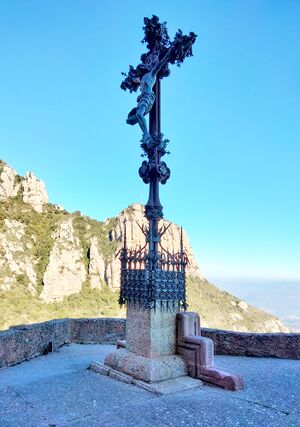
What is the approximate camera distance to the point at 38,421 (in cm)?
496

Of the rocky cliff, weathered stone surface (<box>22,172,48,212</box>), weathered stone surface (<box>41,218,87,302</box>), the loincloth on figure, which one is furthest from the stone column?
weathered stone surface (<box>22,172,48,212</box>)

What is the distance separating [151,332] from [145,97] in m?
5.63

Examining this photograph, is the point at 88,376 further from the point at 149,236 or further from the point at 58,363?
the point at 149,236

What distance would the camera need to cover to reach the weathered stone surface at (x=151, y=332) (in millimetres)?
7219

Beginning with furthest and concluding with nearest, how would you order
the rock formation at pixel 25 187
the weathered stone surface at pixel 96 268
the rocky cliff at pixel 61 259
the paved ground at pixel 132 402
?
1. the weathered stone surface at pixel 96 268
2. the rock formation at pixel 25 187
3. the rocky cliff at pixel 61 259
4. the paved ground at pixel 132 402

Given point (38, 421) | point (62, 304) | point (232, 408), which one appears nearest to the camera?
point (38, 421)

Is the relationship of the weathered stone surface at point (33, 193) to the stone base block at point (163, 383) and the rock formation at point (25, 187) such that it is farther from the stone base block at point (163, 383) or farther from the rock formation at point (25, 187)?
the stone base block at point (163, 383)

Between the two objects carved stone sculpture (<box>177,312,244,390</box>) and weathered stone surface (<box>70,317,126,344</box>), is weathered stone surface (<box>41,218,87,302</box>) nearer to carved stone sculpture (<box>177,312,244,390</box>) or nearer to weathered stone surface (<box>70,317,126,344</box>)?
weathered stone surface (<box>70,317,126,344</box>)

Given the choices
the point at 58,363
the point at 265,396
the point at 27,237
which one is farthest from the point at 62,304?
the point at 265,396

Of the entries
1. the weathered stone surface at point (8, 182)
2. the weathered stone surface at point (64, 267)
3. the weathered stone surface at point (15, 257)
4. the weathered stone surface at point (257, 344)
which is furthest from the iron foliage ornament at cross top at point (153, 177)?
the weathered stone surface at point (8, 182)

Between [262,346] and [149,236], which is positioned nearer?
[149,236]

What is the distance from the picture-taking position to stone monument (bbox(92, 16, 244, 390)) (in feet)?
23.4

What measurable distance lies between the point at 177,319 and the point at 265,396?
7.61ft

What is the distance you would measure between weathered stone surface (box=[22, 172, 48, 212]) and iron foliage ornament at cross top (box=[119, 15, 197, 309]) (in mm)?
64190
